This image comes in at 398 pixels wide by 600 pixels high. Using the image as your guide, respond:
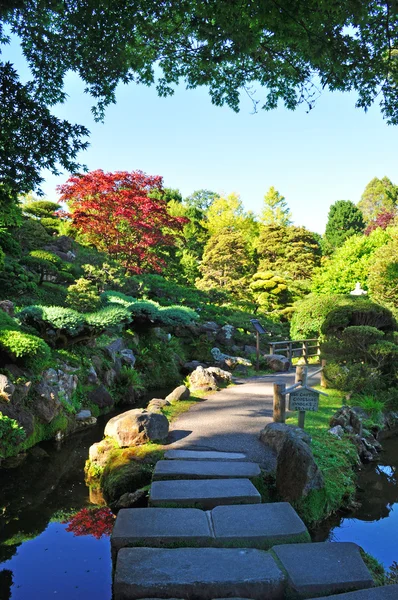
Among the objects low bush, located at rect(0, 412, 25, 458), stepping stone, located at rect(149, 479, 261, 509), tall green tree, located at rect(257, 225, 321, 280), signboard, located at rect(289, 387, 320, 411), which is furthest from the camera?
tall green tree, located at rect(257, 225, 321, 280)

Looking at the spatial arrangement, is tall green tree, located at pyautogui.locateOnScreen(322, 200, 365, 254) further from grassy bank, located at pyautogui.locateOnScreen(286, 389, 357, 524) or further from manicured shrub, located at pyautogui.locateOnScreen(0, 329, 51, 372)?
manicured shrub, located at pyautogui.locateOnScreen(0, 329, 51, 372)

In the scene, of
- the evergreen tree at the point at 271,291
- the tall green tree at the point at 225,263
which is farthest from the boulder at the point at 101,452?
the evergreen tree at the point at 271,291

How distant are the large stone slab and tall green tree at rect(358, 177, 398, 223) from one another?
44.6 m

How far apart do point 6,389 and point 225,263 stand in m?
18.3

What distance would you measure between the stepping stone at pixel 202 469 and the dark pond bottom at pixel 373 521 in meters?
1.05

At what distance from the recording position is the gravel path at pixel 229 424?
247 inches

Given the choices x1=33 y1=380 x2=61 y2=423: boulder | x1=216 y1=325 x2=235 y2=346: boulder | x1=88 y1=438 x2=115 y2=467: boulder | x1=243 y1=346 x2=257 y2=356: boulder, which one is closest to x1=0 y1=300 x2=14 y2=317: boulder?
x1=33 y1=380 x2=61 y2=423: boulder

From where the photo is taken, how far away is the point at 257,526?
4102mm

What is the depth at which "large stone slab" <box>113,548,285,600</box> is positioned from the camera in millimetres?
3236

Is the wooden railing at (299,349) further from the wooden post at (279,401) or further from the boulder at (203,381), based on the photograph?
the wooden post at (279,401)

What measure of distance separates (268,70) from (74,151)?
3.09 m

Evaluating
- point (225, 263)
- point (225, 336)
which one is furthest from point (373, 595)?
point (225, 263)

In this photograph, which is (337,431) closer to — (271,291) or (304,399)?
(304,399)

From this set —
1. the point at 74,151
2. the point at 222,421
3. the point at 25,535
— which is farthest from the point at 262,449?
the point at 74,151
